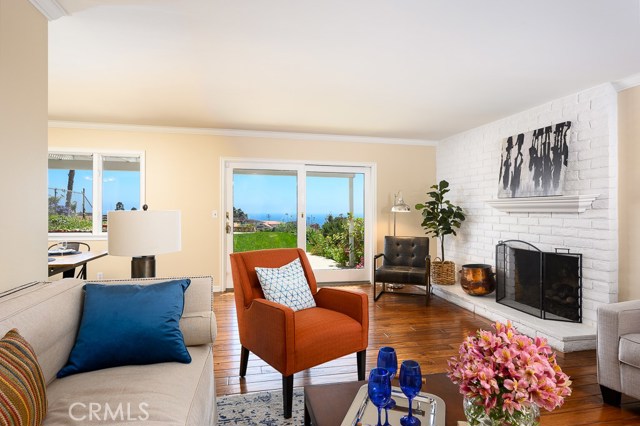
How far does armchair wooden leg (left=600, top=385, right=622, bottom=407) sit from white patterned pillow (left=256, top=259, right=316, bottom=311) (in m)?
1.95

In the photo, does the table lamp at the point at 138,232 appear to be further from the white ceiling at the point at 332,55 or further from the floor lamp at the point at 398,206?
the floor lamp at the point at 398,206

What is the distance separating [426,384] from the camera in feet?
5.00

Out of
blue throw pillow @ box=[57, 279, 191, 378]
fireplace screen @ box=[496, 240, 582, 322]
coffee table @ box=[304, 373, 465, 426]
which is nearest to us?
coffee table @ box=[304, 373, 465, 426]

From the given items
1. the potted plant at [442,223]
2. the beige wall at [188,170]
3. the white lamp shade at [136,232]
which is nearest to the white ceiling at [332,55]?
the beige wall at [188,170]

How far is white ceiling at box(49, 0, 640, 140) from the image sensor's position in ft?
6.54

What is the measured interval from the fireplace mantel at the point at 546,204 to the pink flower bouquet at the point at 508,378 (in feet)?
9.01

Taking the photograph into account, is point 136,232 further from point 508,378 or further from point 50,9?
point 508,378

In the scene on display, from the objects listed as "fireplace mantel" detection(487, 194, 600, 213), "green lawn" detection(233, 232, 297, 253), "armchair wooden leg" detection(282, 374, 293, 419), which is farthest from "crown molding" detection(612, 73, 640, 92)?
"green lawn" detection(233, 232, 297, 253)

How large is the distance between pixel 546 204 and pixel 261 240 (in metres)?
3.65

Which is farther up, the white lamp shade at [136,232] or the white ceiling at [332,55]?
the white ceiling at [332,55]

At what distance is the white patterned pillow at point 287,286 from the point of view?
2.34m

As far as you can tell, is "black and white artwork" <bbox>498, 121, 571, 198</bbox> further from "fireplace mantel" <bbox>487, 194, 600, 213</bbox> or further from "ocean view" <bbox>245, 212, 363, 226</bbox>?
"ocean view" <bbox>245, 212, 363, 226</bbox>

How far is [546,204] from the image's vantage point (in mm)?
3465

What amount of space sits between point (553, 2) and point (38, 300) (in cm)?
300
